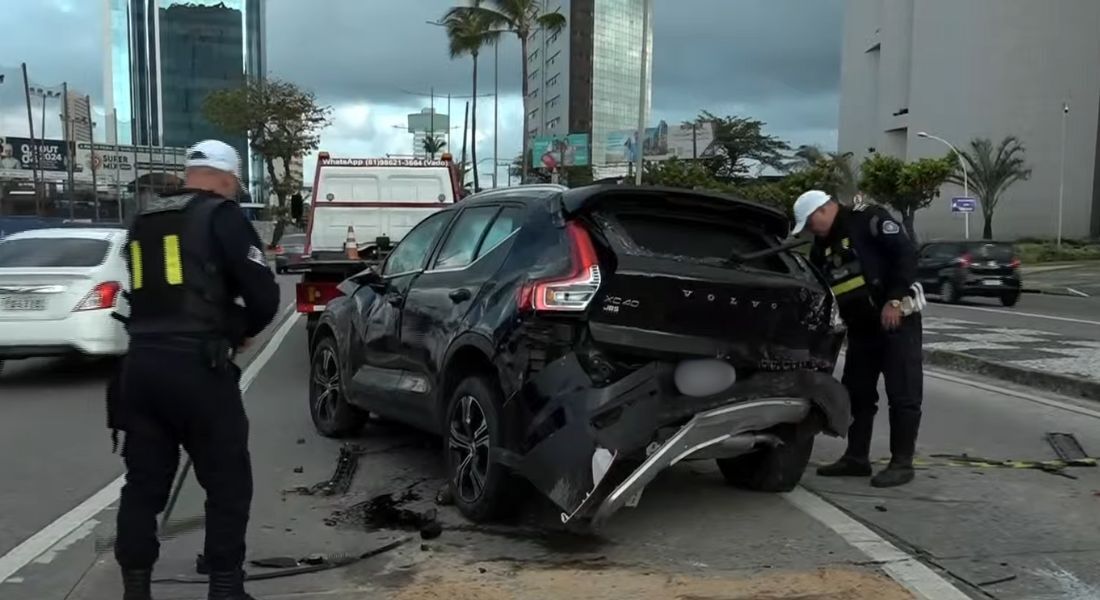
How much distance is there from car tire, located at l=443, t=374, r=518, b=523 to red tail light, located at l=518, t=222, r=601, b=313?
1.93ft

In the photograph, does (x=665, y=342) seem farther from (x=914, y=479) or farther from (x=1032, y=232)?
(x=1032, y=232)

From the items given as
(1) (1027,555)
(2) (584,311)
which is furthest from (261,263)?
(1) (1027,555)

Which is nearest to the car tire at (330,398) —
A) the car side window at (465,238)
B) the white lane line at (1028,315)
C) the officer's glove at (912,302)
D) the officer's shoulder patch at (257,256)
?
the car side window at (465,238)

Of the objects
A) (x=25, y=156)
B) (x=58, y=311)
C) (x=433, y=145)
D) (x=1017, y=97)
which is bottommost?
(x=58, y=311)

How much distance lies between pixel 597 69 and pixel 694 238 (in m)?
127

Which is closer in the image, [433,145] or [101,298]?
[101,298]

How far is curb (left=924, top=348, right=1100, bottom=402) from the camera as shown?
9.21 metres

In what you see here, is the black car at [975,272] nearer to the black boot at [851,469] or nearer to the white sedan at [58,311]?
the black boot at [851,469]

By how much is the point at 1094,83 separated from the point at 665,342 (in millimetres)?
69955

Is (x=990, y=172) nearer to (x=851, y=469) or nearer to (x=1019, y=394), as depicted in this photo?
(x=1019, y=394)

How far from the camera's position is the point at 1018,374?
10.1 meters

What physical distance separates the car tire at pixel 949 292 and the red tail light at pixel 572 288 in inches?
865

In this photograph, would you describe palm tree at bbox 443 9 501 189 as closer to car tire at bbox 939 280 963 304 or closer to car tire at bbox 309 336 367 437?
car tire at bbox 939 280 963 304

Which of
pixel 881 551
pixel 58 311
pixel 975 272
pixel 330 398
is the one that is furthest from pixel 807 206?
pixel 975 272
